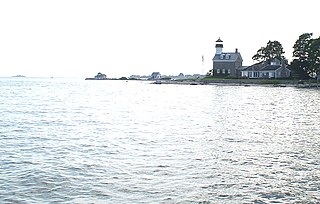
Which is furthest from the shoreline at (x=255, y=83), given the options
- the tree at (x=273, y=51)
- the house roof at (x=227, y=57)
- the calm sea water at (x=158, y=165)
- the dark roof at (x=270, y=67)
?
the calm sea water at (x=158, y=165)

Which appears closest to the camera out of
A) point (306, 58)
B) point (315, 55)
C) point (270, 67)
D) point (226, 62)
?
point (315, 55)

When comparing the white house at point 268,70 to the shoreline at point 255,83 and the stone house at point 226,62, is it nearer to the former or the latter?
the stone house at point 226,62

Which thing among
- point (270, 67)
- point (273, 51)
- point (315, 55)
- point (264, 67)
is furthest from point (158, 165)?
point (273, 51)

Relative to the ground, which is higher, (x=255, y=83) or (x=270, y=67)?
(x=270, y=67)

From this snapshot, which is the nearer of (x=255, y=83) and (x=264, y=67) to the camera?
(x=255, y=83)

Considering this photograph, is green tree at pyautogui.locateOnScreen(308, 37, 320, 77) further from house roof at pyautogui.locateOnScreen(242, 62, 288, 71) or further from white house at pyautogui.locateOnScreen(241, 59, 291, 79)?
house roof at pyautogui.locateOnScreen(242, 62, 288, 71)

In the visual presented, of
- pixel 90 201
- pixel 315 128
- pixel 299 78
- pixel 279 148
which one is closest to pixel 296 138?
pixel 279 148

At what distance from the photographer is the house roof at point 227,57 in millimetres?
114438

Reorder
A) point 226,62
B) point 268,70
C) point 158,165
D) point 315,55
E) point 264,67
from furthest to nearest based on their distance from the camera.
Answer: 1. point 226,62
2. point 264,67
3. point 268,70
4. point 315,55
5. point 158,165

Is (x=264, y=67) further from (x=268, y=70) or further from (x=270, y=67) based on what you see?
(x=268, y=70)

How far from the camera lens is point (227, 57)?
115625mm

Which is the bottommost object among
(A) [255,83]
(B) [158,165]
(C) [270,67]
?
(B) [158,165]

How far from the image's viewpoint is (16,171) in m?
12.1

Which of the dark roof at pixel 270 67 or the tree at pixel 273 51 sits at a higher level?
the tree at pixel 273 51
